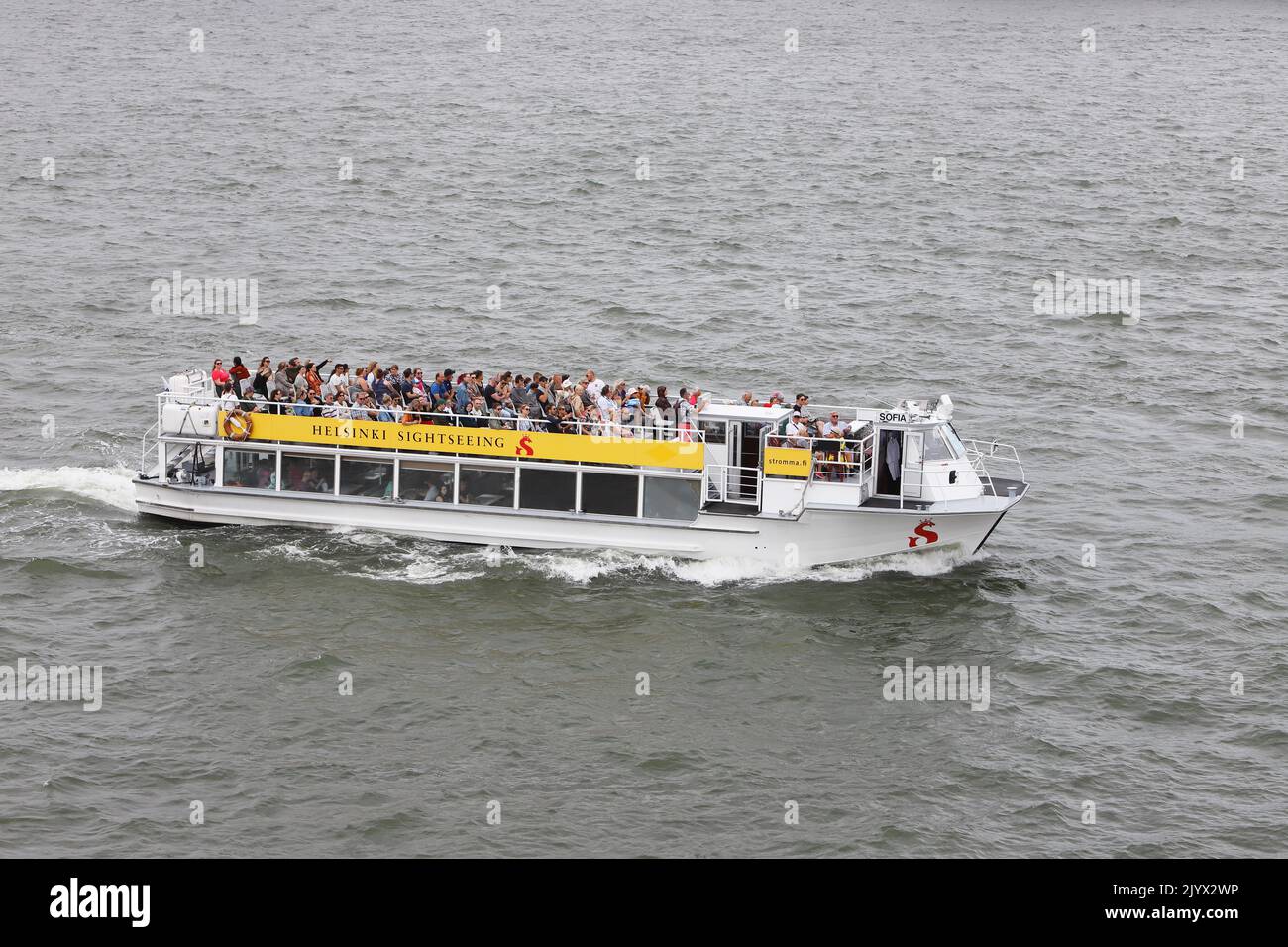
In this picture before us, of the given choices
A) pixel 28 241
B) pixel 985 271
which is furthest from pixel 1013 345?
pixel 28 241

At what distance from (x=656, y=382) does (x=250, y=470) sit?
665 inches

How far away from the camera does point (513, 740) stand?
3325cm

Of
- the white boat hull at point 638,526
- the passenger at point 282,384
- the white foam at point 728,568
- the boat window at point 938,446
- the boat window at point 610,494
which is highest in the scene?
the passenger at point 282,384

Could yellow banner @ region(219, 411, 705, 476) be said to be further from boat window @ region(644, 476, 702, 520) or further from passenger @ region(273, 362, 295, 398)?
passenger @ region(273, 362, 295, 398)

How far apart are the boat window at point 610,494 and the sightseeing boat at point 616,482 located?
0.11ft

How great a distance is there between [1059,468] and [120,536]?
26.6m

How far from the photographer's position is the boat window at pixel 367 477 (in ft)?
137

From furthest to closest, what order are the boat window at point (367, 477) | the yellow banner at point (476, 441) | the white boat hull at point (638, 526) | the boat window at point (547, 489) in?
the boat window at point (367, 477)
the boat window at point (547, 489)
the yellow banner at point (476, 441)
the white boat hull at point (638, 526)

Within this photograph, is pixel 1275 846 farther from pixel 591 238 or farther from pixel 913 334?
pixel 591 238

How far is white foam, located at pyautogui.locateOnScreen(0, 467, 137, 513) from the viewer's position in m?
44.9

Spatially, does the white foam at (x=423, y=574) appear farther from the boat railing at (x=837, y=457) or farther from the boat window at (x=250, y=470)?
the boat railing at (x=837, y=457)

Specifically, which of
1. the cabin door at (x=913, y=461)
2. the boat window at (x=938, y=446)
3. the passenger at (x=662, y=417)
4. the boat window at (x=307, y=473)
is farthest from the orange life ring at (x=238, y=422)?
the boat window at (x=938, y=446)

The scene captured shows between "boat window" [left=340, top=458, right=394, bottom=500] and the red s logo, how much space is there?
13031mm
